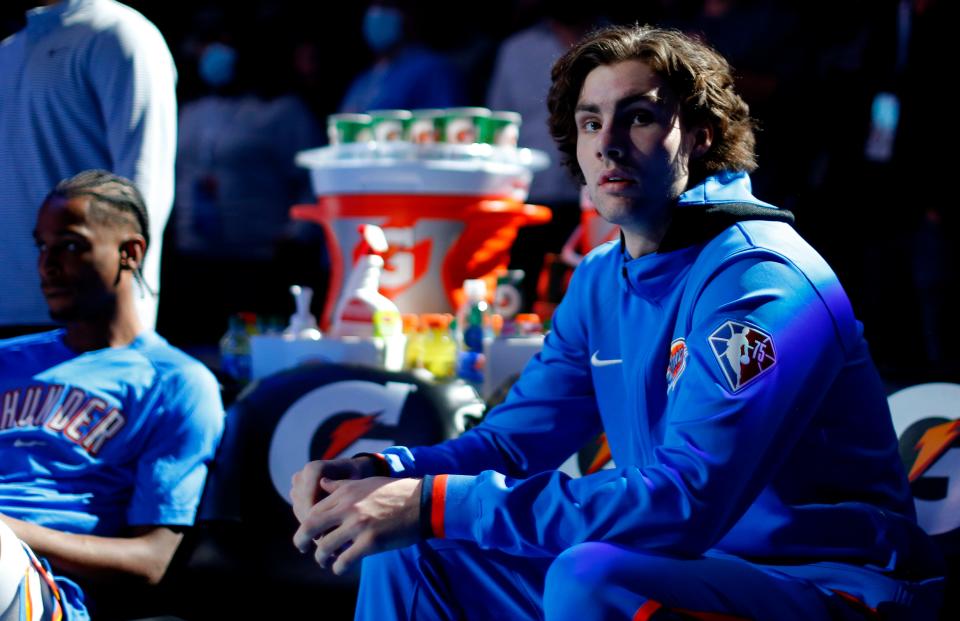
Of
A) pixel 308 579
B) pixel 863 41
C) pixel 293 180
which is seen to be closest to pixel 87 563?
pixel 308 579

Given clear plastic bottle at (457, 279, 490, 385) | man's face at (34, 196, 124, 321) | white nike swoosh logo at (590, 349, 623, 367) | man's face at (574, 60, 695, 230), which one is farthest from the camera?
clear plastic bottle at (457, 279, 490, 385)

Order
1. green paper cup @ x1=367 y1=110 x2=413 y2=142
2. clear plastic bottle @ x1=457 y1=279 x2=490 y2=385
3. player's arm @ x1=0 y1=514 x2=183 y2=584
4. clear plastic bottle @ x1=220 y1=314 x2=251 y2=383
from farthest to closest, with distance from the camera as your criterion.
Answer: green paper cup @ x1=367 y1=110 x2=413 y2=142 → clear plastic bottle @ x1=220 y1=314 x2=251 y2=383 → clear plastic bottle @ x1=457 y1=279 x2=490 y2=385 → player's arm @ x1=0 y1=514 x2=183 y2=584

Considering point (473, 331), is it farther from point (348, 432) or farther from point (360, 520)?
point (360, 520)

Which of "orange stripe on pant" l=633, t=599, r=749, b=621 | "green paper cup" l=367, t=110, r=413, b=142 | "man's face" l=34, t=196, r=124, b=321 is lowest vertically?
Result: "orange stripe on pant" l=633, t=599, r=749, b=621

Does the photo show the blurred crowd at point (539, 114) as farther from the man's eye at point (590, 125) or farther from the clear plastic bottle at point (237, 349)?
Answer: the clear plastic bottle at point (237, 349)

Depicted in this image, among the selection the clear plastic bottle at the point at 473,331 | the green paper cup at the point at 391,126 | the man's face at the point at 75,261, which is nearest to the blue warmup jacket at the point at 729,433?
the man's face at the point at 75,261

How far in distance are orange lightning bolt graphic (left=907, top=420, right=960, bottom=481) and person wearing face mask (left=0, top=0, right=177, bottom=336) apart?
5.89ft

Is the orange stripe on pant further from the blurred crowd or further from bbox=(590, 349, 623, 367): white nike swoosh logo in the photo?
the blurred crowd

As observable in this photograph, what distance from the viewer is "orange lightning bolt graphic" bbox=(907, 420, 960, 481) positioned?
7.42 ft

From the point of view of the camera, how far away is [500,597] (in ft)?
6.25

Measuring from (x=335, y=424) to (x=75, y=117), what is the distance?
1.07 meters

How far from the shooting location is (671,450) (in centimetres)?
153

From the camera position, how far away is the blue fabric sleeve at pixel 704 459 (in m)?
1.49

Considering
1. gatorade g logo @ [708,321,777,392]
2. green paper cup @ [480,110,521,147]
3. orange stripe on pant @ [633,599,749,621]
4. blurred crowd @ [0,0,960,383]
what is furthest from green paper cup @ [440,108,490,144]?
orange stripe on pant @ [633,599,749,621]
